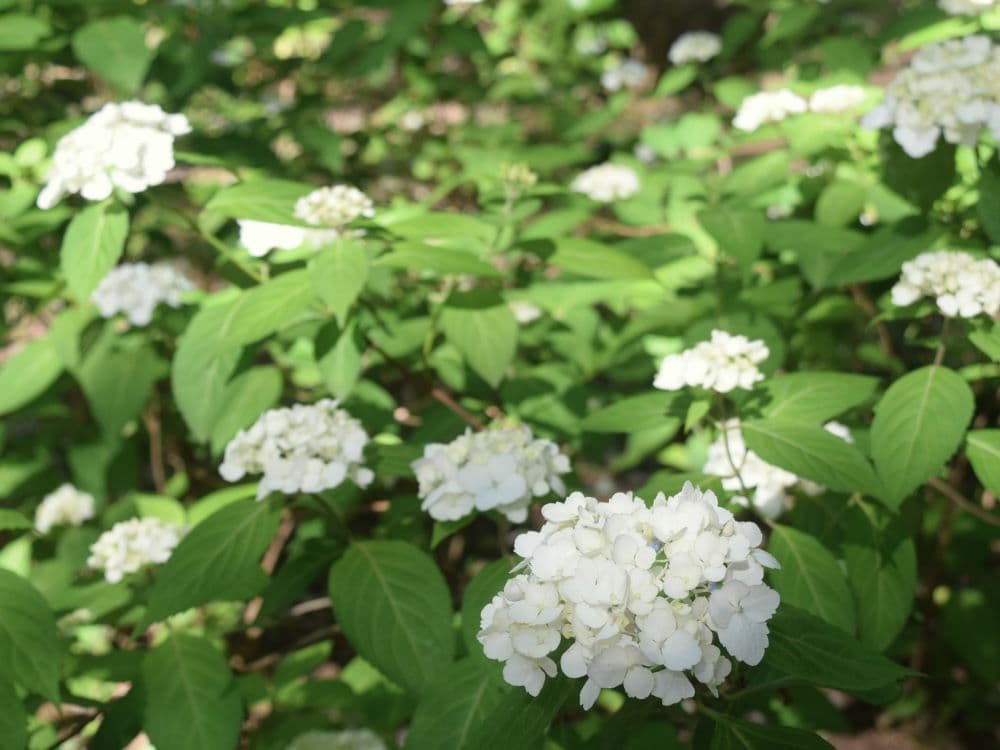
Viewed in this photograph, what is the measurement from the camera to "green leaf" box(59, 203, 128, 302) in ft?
5.96

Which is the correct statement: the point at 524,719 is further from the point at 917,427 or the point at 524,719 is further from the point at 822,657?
Result: the point at 917,427

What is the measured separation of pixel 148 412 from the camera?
3.07 metres

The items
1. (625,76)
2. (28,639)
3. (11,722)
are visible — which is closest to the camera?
(11,722)

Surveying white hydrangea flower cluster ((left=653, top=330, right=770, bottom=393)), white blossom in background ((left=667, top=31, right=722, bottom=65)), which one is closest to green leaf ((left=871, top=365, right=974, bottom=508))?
white hydrangea flower cluster ((left=653, top=330, right=770, bottom=393))

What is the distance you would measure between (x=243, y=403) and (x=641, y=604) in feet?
4.78

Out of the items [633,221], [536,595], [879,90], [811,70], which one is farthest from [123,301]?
[811,70]

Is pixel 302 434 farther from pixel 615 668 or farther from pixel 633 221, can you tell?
pixel 633 221

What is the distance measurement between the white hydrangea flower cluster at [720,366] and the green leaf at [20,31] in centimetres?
226

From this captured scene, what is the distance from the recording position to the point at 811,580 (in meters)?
1.57

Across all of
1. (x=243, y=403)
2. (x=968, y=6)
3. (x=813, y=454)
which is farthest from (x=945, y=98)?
(x=243, y=403)

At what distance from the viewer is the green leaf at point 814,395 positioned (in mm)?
1721

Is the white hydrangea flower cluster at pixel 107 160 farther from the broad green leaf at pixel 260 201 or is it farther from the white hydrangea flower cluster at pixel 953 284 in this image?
the white hydrangea flower cluster at pixel 953 284

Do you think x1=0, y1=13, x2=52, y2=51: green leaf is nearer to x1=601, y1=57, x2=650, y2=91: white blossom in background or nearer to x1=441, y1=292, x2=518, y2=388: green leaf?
x1=441, y1=292, x2=518, y2=388: green leaf

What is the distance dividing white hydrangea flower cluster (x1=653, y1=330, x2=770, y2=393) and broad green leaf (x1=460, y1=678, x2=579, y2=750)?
68cm
